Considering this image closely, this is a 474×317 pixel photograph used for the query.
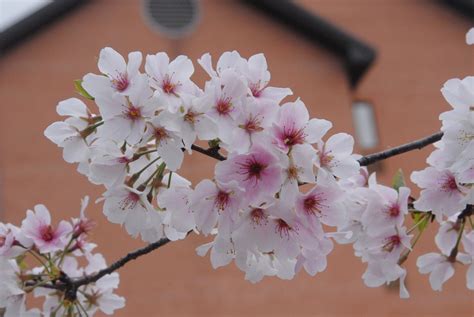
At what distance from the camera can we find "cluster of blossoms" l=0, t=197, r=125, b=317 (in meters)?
1.51

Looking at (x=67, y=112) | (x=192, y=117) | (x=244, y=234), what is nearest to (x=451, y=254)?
(x=244, y=234)

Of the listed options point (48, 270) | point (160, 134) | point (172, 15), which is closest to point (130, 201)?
point (160, 134)

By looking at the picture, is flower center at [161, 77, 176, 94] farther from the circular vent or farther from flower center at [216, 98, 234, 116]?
the circular vent

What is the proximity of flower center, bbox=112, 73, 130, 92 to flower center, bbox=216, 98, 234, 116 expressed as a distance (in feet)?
0.51

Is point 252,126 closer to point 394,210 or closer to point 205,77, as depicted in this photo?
point 394,210

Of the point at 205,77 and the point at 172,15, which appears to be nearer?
the point at 205,77

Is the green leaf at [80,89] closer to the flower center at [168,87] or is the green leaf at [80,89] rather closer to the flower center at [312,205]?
the flower center at [168,87]

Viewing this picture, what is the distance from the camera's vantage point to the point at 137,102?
1.11 m

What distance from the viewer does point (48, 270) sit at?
5.03 feet

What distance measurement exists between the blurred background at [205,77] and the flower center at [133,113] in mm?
5738

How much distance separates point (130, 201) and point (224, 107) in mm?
264

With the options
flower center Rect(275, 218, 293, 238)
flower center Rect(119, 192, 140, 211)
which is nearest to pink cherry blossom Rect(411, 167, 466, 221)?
flower center Rect(275, 218, 293, 238)

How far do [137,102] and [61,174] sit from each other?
658cm

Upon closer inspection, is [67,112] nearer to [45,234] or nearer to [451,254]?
[45,234]
